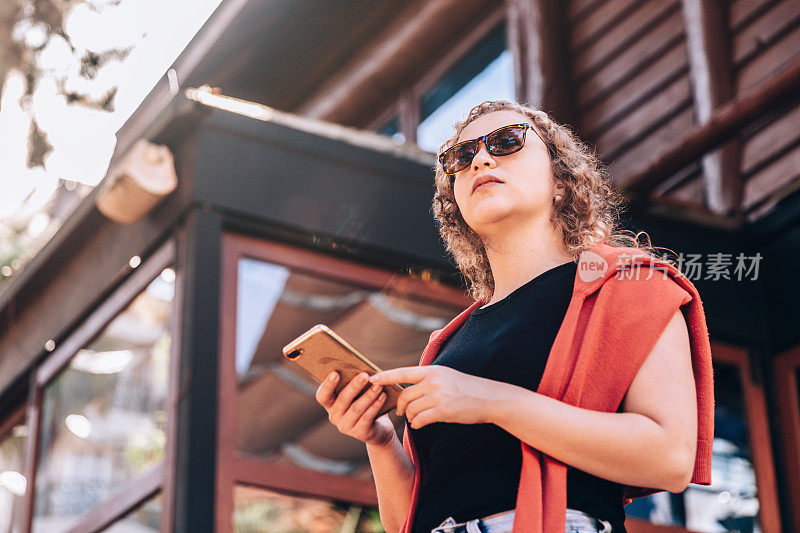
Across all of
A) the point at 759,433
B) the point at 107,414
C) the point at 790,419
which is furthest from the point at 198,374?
the point at 790,419

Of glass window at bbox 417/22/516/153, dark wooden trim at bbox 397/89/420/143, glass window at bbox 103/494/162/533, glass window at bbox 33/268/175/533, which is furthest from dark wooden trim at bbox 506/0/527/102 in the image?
glass window at bbox 103/494/162/533

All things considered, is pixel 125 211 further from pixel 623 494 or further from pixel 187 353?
pixel 623 494

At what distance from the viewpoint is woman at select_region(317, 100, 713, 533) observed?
4.62 ft

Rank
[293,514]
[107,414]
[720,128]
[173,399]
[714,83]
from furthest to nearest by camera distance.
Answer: [714,83], [107,414], [720,128], [293,514], [173,399]

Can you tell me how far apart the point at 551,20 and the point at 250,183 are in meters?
2.92

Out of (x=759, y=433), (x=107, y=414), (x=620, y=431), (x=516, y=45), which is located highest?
(x=516, y=45)

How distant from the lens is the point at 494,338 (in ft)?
5.29

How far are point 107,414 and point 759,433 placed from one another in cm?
322

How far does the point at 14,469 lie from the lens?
6.17 meters

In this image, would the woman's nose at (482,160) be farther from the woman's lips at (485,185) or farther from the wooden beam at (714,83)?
the wooden beam at (714,83)

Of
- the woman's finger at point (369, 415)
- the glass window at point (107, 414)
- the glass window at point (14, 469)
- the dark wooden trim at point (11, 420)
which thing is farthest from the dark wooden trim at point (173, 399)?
the woman's finger at point (369, 415)

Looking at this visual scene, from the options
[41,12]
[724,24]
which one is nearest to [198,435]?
[724,24]

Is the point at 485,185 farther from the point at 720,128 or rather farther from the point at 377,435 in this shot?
the point at 720,128

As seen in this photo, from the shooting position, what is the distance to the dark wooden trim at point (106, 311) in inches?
171
